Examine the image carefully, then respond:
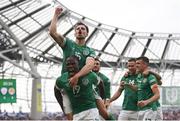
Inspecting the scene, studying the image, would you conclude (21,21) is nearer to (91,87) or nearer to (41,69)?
(41,69)

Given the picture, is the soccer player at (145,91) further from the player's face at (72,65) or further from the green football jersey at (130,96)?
the player's face at (72,65)

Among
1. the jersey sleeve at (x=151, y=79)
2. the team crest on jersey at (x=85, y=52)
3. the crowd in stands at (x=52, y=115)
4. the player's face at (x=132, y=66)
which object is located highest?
the player's face at (x=132, y=66)

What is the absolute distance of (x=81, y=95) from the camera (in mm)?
7645

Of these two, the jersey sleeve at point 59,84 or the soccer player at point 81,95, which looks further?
the jersey sleeve at point 59,84

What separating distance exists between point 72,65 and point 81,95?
1.58ft

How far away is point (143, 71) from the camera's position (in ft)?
34.5

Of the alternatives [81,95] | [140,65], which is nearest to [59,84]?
[81,95]

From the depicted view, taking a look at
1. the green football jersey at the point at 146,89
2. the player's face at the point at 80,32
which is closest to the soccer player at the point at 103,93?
the green football jersey at the point at 146,89

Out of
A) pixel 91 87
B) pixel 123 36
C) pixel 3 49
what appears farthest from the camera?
pixel 123 36

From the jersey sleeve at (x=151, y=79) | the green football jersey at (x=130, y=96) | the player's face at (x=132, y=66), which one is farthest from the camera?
the green football jersey at (x=130, y=96)

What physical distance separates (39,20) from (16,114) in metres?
10.6

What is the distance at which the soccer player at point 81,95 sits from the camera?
7547 mm

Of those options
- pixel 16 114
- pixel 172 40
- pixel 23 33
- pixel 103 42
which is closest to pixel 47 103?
pixel 16 114

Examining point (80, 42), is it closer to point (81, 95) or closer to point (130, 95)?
point (81, 95)
